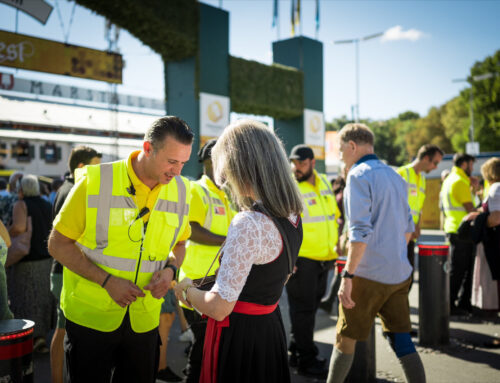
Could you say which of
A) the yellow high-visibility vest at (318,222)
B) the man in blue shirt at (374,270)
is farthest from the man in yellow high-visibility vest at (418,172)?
the man in blue shirt at (374,270)

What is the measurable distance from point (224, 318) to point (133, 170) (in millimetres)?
1067

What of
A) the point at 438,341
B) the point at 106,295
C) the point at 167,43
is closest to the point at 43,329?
the point at 106,295

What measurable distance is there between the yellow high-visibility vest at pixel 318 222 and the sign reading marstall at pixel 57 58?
24.5 feet

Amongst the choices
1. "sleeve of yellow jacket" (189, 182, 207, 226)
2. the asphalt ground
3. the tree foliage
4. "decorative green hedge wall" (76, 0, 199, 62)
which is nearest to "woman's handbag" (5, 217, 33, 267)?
the asphalt ground

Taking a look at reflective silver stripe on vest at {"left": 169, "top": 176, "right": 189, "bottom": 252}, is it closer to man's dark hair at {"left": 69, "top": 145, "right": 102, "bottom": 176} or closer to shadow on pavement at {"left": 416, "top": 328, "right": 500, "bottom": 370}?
man's dark hair at {"left": 69, "top": 145, "right": 102, "bottom": 176}

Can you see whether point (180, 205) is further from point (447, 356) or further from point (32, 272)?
point (447, 356)

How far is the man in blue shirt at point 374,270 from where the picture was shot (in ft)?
10.3

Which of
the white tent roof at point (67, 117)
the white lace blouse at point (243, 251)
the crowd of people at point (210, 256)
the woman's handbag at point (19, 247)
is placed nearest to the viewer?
the white lace blouse at point (243, 251)

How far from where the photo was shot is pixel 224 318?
1.98 m

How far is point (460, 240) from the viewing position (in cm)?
645

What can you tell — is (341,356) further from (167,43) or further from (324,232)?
(167,43)

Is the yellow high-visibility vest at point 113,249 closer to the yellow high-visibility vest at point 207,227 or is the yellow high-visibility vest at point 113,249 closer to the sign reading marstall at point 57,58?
the yellow high-visibility vest at point 207,227

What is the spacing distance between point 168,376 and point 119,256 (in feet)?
7.24

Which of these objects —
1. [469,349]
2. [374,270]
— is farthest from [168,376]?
[469,349]
